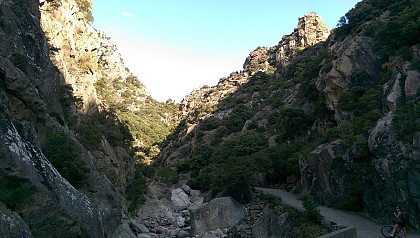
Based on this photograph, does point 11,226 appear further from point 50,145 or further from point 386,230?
point 386,230

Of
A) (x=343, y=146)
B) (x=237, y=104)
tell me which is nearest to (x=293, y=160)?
(x=343, y=146)

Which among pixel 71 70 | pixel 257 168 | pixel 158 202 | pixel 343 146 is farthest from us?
pixel 71 70

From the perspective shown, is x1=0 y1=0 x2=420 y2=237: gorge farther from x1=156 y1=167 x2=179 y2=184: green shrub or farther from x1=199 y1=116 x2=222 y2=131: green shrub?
x1=199 y1=116 x2=222 y2=131: green shrub

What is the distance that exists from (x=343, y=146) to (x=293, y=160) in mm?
9837

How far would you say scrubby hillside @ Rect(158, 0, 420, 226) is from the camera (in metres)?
16.3

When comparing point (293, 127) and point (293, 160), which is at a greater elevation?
point (293, 127)

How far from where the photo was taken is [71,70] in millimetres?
41656

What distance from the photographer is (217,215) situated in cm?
2656

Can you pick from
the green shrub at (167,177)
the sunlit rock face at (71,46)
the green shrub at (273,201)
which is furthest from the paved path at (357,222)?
the green shrub at (167,177)

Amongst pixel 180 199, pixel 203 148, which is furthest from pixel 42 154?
pixel 203 148

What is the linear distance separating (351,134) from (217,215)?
11969 mm

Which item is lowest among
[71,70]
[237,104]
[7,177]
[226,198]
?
[226,198]

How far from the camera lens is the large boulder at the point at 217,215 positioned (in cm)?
2617

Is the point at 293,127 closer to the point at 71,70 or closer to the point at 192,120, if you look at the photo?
the point at 71,70
